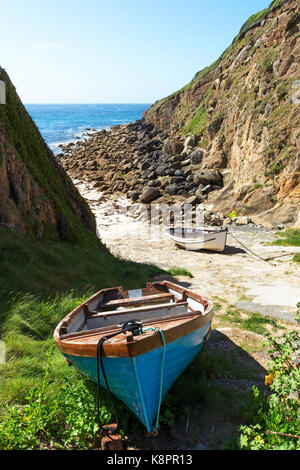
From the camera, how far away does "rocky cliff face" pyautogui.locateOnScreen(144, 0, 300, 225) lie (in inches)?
942

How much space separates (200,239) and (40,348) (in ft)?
46.6

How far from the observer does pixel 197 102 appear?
180 ft

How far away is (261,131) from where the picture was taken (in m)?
27.3

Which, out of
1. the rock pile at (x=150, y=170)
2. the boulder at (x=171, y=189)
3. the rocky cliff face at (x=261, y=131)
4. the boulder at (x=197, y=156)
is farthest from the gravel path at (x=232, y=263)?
the boulder at (x=197, y=156)

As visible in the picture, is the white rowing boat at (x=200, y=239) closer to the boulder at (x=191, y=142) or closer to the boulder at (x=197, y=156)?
the boulder at (x=197, y=156)

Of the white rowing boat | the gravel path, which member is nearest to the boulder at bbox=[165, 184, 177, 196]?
the gravel path

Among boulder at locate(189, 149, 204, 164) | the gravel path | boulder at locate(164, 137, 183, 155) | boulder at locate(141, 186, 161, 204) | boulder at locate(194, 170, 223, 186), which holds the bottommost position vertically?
the gravel path

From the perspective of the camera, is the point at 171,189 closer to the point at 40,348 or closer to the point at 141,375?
the point at 40,348

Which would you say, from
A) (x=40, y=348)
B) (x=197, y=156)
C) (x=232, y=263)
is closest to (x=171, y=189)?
(x=197, y=156)

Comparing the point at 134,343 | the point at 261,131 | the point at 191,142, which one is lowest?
the point at 134,343

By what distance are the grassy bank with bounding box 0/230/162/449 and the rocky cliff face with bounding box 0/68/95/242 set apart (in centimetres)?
100

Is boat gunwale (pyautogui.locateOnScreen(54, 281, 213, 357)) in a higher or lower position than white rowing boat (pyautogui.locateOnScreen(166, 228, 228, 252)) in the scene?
higher

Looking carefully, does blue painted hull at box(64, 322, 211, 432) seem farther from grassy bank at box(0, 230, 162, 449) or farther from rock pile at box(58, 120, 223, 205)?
rock pile at box(58, 120, 223, 205)

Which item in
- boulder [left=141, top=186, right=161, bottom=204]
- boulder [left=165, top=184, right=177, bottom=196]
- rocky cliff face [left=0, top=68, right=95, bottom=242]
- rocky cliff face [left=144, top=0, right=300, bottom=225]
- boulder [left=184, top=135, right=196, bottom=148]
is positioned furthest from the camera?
boulder [left=184, top=135, right=196, bottom=148]
